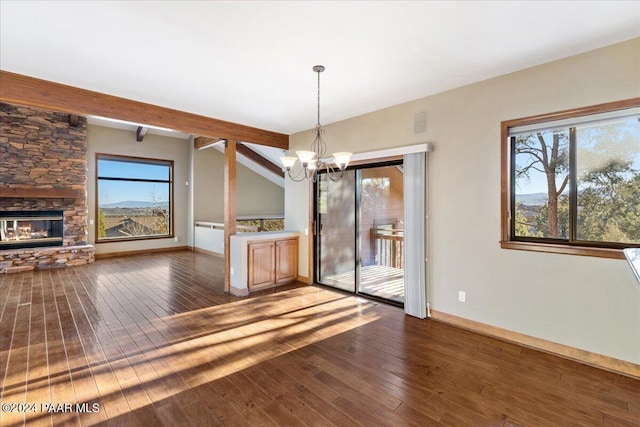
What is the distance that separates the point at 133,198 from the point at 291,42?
26.0 ft

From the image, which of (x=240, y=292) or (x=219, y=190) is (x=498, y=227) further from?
(x=219, y=190)

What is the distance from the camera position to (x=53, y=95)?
3.30 m

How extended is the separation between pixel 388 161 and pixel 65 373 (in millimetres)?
4282

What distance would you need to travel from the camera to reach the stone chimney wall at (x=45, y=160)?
20.9 ft

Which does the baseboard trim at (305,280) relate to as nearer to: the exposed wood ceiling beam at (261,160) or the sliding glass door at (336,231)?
the sliding glass door at (336,231)

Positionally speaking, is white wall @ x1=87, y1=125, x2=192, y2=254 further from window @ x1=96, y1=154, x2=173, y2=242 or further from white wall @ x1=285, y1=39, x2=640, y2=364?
white wall @ x1=285, y1=39, x2=640, y2=364

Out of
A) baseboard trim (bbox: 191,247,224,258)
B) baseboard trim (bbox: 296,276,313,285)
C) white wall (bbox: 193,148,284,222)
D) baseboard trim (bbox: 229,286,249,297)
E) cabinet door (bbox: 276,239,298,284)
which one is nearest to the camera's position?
baseboard trim (bbox: 229,286,249,297)

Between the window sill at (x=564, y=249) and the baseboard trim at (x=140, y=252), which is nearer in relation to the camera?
the window sill at (x=564, y=249)

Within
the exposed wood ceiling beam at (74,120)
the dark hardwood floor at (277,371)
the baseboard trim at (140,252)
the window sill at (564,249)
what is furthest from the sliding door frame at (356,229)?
the exposed wood ceiling beam at (74,120)

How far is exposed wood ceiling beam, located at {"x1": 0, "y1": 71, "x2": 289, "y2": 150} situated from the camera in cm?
312

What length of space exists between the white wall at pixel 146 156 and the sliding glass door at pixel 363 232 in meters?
5.76

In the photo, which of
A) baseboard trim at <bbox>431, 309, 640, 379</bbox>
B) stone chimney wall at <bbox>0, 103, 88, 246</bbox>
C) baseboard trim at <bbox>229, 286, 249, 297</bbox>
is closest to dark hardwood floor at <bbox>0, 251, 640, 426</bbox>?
baseboard trim at <bbox>431, 309, 640, 379</bbox>

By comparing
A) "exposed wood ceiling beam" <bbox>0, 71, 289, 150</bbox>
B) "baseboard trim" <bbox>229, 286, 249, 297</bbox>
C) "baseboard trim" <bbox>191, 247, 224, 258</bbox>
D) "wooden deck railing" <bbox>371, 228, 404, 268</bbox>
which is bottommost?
"baseboard trim" <bbox>229, 286, 249, 297</bbox>

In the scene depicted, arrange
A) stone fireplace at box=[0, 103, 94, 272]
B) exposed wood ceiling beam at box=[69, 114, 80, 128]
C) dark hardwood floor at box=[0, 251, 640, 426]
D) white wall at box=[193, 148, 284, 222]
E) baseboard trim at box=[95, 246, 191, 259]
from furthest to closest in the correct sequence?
white wall at box=[193, 148, 284, 222] → baseboard trim at box=[95, 246, 191, 259] → exposed wood ceiling beam at box=[69, 114, 80, 128] → stone fireplace at box=[0, 103, 94, 272] → dark hardwood floor at box=[0, 251, 640, 426]
